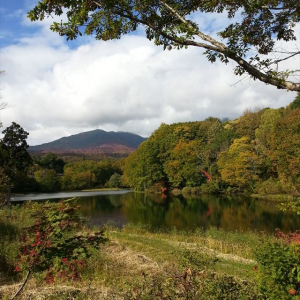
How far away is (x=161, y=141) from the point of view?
56.4 meters

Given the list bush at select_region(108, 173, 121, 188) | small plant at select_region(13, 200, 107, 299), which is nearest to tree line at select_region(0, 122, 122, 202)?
bush at select_region(108, 173, 121, 188)

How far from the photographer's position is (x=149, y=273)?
664 centimetres

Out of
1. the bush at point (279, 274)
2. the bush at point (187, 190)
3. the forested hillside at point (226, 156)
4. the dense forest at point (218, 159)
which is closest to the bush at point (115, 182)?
the dense forest at point (218, 159)

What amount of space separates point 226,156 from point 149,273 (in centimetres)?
3819

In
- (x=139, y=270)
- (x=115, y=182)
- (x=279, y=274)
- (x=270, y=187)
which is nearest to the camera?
(x=279, y=274)

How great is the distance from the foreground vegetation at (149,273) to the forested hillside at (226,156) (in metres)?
26.1

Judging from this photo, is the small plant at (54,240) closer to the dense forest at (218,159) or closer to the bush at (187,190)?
the dense forest at (218,159)

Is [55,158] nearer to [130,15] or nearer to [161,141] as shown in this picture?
[161,141]

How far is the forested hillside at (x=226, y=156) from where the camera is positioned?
33.1 m

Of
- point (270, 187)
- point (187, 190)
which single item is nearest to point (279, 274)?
point (270, 187)

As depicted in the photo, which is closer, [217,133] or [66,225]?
[66,225]

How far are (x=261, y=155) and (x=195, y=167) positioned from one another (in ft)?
37.4

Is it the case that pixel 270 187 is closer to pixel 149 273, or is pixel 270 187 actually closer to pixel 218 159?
pixel 218 159

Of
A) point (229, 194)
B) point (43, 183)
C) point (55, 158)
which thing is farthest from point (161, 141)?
point (55, 158)
